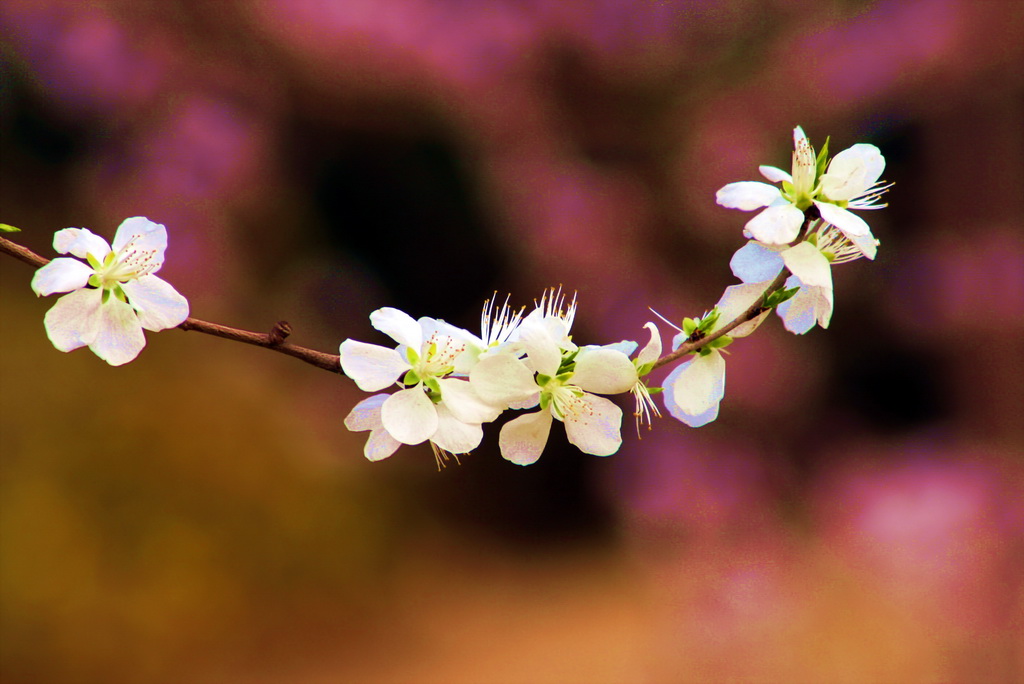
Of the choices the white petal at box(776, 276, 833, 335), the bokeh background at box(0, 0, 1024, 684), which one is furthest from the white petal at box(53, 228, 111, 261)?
the bokeh background at box(0, 0, 1024, 684)

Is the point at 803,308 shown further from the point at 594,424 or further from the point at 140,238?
the point at 140,238

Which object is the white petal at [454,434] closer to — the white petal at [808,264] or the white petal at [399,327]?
the white petal at [399,327]

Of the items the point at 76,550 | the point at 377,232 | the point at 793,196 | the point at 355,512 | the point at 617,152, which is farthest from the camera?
the point at 377,232

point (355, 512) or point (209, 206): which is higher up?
point (209, 206)

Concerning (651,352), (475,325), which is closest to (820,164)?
(651,352)

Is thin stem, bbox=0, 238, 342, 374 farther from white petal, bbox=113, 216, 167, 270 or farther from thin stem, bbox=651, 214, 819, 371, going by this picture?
thin stem, bbox=651, 214, 819, 371

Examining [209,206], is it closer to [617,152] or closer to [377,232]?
[377,232]

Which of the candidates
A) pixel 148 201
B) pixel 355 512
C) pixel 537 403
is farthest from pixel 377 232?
pixel 537 403
